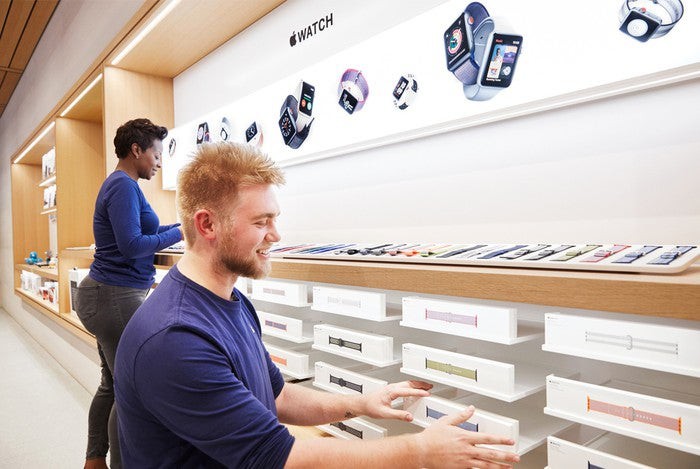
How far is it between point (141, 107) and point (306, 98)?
1.69 m

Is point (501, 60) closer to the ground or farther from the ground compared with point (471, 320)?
farther from the ground

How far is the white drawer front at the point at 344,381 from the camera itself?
52.9 inches

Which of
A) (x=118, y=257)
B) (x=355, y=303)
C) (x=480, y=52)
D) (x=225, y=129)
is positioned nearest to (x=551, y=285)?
(x=355, y=303)

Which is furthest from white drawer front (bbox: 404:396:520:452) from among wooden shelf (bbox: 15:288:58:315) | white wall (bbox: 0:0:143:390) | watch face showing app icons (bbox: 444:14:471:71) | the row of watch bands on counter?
wooden shelf (bbox: 15:288:58:315)

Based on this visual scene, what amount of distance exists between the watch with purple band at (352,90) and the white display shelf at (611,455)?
134cm

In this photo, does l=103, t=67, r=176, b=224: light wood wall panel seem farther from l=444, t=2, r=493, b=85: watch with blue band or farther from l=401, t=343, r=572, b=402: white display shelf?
l=401, t=343, r=572, b=402: white display shelf

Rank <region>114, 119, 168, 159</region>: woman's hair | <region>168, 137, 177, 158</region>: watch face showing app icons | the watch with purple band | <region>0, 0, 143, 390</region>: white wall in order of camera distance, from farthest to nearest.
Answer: <region>0, 0, 143, 390</region>: white wall → <region>168, 137, 177, 158</region>: watch face showing app icons → <region>114, 119, 168, 159</region>: woman's hair → the watch with purple band

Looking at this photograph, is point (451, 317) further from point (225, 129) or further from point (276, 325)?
point (225, 129)

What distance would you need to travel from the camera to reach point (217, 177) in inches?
39.8

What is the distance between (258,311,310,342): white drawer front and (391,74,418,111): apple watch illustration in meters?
0.81

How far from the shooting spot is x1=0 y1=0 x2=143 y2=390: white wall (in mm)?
3568

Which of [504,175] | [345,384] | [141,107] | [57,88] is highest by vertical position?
[57,88]

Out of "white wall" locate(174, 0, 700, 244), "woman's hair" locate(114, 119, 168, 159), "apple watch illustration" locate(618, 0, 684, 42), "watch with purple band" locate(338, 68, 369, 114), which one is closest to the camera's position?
"apple watch illustration" locate(618, 0, 684, 42)

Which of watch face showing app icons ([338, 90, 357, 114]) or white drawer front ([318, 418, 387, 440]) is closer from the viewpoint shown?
white drawer front ([318, 418, 387, 440])
